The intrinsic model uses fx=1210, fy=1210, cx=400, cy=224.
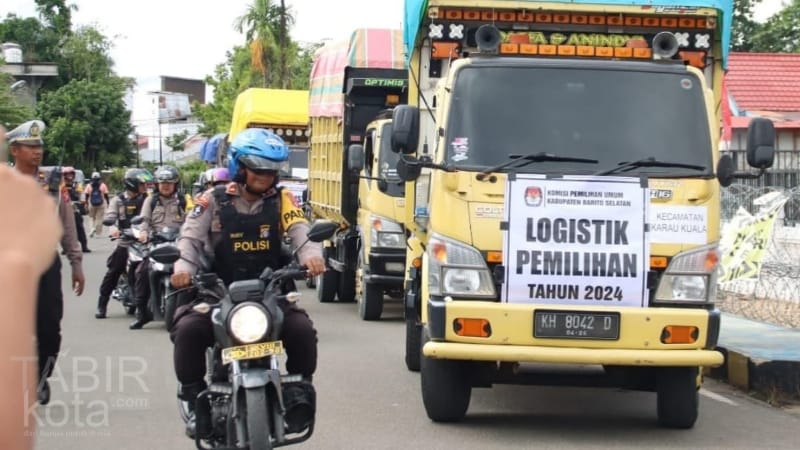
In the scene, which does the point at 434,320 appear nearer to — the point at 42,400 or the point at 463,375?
the point at 463,375

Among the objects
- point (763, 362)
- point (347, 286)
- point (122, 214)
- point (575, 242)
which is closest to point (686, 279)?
point (575, 242)

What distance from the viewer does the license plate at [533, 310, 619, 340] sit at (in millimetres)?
7051

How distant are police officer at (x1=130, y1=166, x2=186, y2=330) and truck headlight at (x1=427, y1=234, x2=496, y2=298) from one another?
616 cm

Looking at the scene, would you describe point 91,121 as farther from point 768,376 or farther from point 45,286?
point 45,286

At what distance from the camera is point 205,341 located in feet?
18.5

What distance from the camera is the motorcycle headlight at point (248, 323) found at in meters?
5.20

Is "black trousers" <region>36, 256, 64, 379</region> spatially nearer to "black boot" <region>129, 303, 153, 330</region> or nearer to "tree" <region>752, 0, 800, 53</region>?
"black boot" <region>129, 303, 153, 330</region>

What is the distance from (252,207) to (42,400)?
8.51ft

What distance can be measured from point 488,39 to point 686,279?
Result: 201 cm

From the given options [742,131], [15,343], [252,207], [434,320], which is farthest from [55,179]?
[742,131]

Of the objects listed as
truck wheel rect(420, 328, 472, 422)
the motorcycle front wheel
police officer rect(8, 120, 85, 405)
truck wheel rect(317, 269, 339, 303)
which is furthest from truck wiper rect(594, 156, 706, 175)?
truck wheel rect(317, 269, 339, 303)

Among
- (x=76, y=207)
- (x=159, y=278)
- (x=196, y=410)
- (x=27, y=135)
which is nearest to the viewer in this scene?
(x=196, y=410)

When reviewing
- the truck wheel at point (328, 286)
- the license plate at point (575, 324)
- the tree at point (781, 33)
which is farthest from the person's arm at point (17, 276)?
the tree at point (781, 33)

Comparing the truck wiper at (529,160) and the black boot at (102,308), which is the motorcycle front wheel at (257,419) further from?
the black boot at (102,308)
